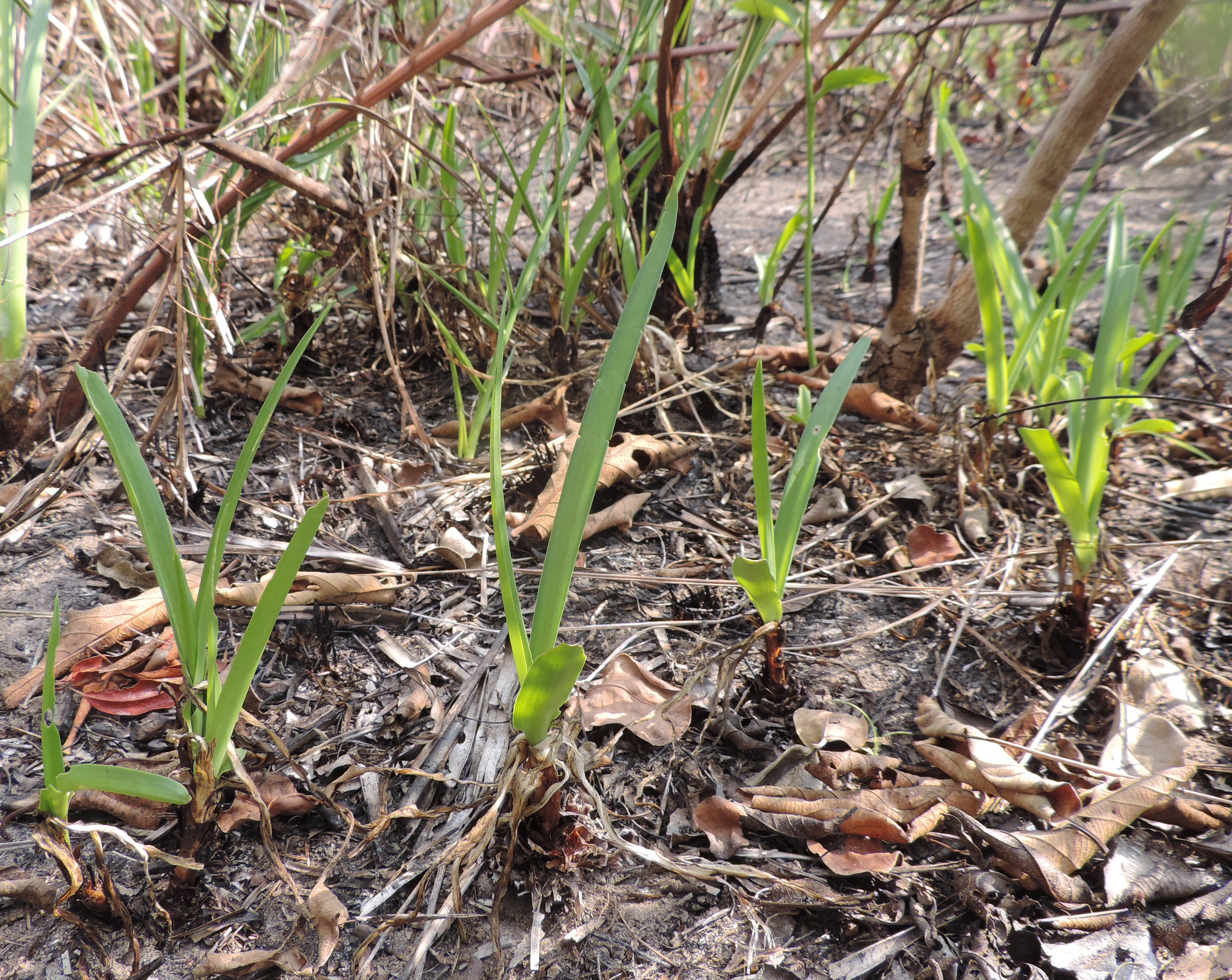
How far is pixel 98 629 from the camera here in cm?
106

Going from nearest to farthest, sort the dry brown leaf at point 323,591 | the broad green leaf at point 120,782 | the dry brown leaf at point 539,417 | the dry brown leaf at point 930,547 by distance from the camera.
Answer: the broad green leaf at point 120,782 → the dry brown leaf at point 323,591 → the dry brown leaf at point 930,547 → the dry brown leaf at point 539,417

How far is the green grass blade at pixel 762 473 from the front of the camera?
3.21ft

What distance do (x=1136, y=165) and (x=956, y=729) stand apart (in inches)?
130

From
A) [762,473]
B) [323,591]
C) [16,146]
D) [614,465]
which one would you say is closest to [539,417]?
[614,465]

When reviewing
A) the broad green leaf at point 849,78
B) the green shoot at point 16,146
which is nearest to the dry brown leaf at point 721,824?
the green shoot at point 16,146

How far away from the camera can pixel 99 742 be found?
0.96 m

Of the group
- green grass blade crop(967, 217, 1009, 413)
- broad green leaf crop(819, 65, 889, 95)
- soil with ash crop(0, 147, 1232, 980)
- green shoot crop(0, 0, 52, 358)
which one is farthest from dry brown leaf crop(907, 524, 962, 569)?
green shoot crop(0, 0, 52, 358)

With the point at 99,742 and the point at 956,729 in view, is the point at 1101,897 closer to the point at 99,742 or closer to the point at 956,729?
the point at 956,729

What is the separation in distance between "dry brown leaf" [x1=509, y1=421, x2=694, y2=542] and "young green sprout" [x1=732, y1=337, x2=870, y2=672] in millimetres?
365

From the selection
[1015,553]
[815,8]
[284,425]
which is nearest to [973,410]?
[1015,553]

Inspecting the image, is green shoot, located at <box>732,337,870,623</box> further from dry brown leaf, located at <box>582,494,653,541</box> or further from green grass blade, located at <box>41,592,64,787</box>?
green grass blade, located at <box>41,592,64,787</box>

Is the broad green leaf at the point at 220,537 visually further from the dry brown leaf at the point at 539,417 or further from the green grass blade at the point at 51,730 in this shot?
the dry brown leaf at the point at 539,417

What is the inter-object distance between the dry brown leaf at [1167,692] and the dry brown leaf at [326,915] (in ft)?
3.45

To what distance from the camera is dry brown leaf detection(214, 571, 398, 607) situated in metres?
1.13
